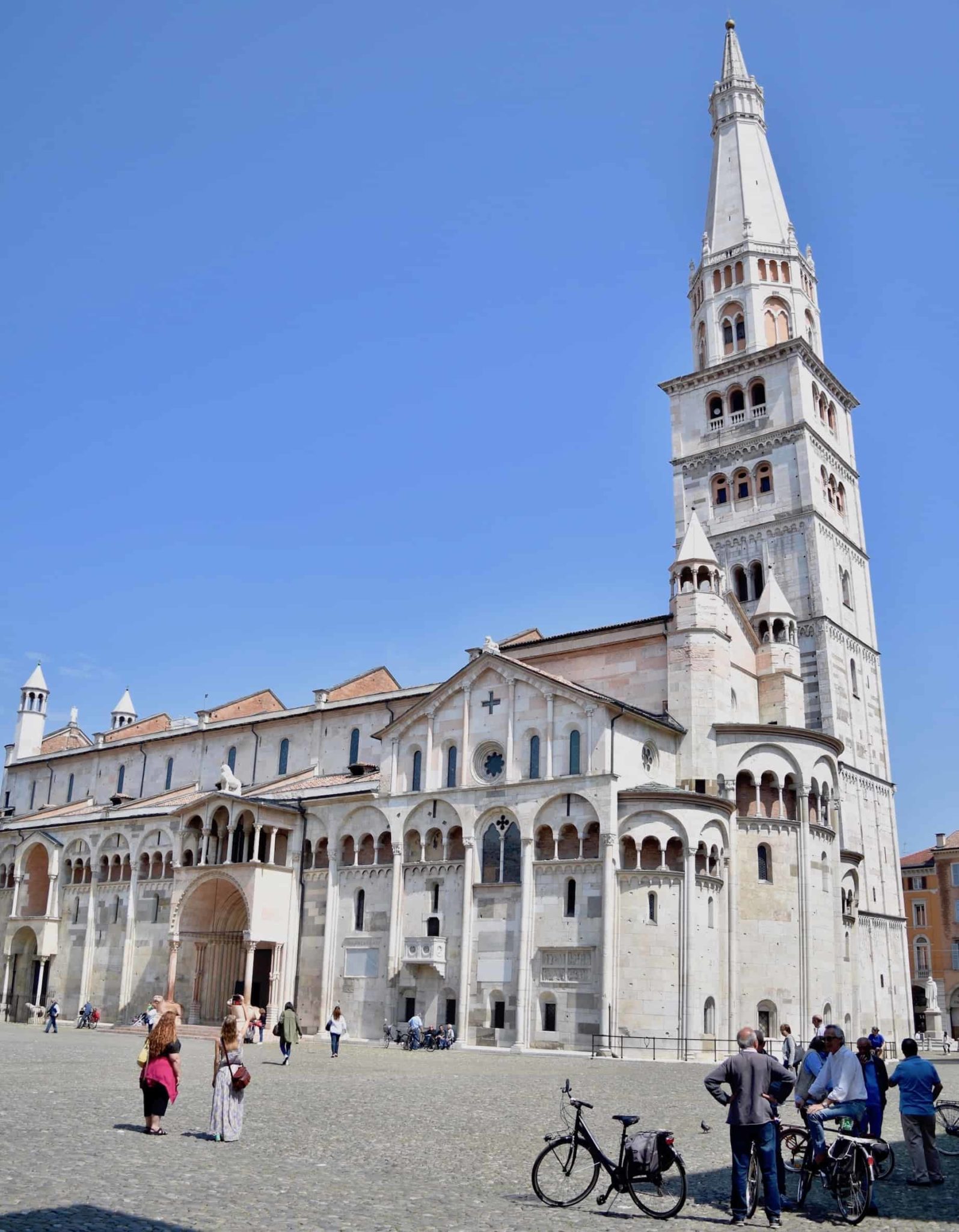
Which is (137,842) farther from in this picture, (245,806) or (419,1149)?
(419,1149)

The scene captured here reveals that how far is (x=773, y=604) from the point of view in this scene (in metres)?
48.2

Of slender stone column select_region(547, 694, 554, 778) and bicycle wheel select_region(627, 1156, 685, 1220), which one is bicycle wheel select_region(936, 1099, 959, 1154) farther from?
slender stone column select_region(547, 694, 554, 778)

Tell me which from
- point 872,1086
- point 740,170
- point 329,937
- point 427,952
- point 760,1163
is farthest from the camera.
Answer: point 740,170

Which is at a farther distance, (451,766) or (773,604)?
(773,604)

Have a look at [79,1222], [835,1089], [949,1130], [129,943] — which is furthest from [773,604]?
[79,1222]

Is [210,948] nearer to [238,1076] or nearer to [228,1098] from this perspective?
[228,1098]

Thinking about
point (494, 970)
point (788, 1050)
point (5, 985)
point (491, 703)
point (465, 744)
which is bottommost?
point (5, 985)

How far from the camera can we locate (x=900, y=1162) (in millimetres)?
15641

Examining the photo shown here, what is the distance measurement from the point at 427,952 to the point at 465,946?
1763 millimetres

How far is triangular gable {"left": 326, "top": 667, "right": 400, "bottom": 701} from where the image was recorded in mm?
56656

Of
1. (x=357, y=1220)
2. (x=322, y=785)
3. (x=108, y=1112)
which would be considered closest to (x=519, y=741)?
(x=322, y=785)

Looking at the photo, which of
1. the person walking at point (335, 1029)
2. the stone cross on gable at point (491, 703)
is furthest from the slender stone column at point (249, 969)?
the stone cross on gable at point (491, 703)

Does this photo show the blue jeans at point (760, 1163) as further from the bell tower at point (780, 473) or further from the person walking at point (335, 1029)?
the bell tower at point (780, 473)

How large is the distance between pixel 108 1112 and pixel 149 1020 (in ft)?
22.1
